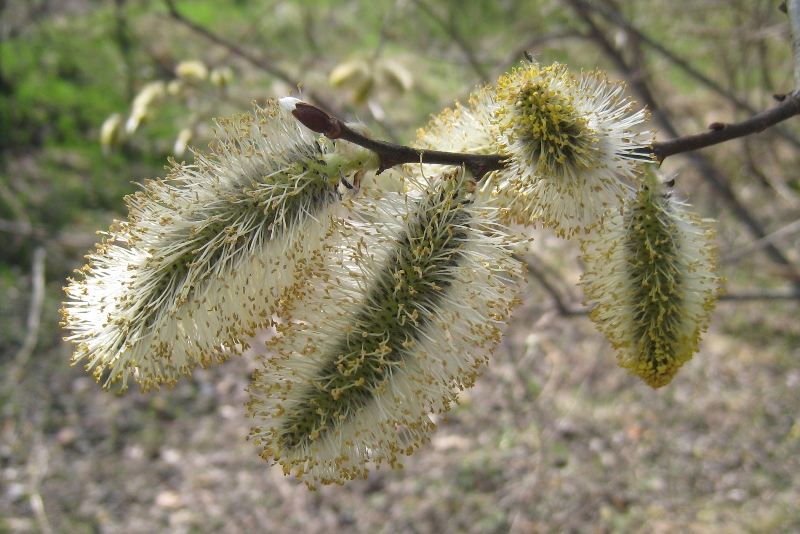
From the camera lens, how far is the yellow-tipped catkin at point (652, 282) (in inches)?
46.5

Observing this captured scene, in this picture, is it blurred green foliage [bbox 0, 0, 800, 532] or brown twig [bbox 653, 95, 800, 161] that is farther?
blurred green foliage [bbox 0, 0, 800, 532]

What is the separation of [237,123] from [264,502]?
2.74 metres

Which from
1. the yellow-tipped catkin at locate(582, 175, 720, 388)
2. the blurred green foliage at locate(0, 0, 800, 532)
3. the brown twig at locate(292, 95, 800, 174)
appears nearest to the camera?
the brown twig at locate(292, 95, 800, 174)

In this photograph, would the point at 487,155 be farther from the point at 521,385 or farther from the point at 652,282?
the point at 521,385

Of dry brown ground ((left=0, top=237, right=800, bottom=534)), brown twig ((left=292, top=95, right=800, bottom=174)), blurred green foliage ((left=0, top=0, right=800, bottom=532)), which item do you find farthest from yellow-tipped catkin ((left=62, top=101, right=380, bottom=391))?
dry brown ground ((left=0, top=237, right=800, bottom=534))

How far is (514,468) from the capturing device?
3309mm

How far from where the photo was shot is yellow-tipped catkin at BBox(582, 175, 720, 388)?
118 centimetres

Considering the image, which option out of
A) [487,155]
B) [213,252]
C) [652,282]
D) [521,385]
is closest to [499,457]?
[521,385]

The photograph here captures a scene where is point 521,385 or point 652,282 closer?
point 652,282

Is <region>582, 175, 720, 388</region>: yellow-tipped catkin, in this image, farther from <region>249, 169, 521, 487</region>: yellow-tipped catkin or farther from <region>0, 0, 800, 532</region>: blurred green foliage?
<region>0, 0, 800, 532</region>: blurred green foliage

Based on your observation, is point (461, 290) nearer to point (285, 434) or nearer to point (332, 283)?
point (332, 283)

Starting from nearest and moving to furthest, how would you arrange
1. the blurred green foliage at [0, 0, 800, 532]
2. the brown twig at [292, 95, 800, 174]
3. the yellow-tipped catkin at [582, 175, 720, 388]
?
the brown twig at [292, 95, 800, 174] → the yellow-tipped catkin at [582, 175, 720, 388] → the blurred green foliage at [0, 0, 800, 532]

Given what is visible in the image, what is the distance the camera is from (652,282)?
1210 mm

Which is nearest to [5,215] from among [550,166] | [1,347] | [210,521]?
[1,347]
